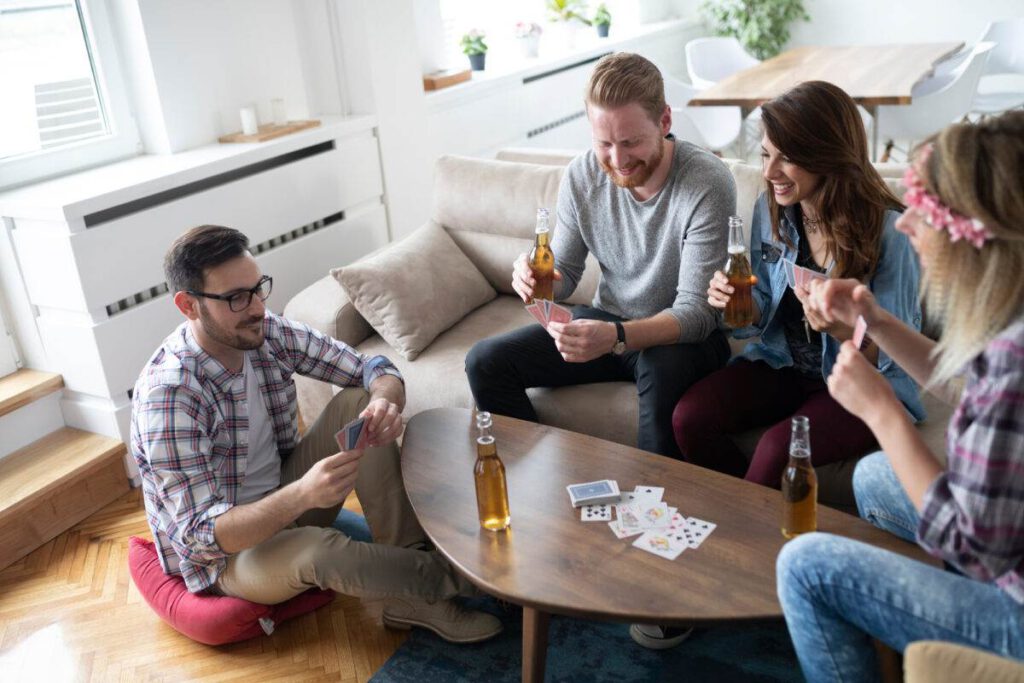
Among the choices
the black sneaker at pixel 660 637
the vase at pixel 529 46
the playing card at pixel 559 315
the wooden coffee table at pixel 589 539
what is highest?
the vase at pixel 529 46

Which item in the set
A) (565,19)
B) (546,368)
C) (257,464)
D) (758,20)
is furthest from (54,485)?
(758,20)

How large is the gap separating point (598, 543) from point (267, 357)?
1031 mm

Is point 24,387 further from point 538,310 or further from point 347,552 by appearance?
point 538,310

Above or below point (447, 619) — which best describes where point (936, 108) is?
above

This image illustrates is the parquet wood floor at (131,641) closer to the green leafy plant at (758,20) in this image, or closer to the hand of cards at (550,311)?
the hand of cards at (550,311)

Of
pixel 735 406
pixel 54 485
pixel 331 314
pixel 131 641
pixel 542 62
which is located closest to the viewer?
pixel 735 406

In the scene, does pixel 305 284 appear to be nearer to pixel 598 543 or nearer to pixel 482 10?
pixel 598 543

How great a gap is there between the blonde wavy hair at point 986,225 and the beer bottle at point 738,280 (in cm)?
74

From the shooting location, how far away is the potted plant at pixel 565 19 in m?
6.05

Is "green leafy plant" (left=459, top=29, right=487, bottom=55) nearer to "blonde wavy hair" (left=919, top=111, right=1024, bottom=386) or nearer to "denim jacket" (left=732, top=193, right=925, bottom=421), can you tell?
"denim jacket" (left=732, top=193, right=925, bottom=421)

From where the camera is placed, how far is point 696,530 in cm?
184

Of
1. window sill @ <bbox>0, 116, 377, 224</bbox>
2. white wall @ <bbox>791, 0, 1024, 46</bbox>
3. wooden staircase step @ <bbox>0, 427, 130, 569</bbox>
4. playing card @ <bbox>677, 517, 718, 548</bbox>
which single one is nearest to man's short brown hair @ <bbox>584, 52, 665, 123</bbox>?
playing card @ <bbox>677, 517, 718, 548</bbox>

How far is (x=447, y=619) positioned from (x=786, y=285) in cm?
118

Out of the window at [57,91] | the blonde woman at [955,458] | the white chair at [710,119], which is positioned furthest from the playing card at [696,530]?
the white chair at [710,119]
